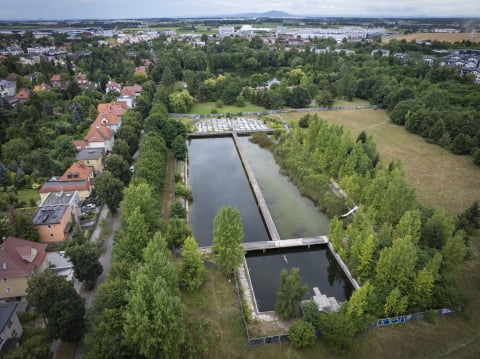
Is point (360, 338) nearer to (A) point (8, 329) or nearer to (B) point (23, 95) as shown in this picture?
(A) point (8, 329)

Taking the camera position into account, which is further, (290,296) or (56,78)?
(56,78)

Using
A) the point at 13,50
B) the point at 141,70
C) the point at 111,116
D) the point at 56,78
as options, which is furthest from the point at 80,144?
the point at 13,50

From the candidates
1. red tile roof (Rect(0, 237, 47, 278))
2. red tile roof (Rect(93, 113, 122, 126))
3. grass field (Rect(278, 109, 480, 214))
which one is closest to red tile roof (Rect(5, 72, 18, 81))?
red tile roof (Rect(93, 113, 122, 126))

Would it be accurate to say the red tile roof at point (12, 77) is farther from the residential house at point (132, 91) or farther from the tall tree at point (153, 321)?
the tall tree at point (153, 321)

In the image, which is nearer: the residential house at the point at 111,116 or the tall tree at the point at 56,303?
the tall tree at the point at 56,303

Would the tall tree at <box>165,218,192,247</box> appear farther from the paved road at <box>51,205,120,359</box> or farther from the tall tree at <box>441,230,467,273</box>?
the tall tree at <box>441,230,467,273</box>

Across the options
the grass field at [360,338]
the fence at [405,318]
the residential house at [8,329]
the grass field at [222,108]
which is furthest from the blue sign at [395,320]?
the grass field at [222,108]

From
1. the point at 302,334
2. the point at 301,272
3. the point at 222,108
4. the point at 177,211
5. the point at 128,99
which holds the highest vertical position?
the point at 128,99
